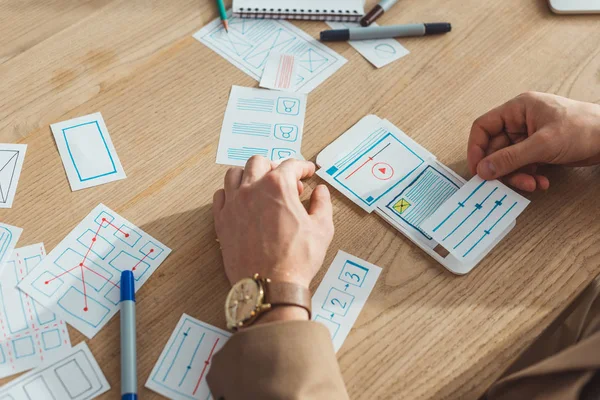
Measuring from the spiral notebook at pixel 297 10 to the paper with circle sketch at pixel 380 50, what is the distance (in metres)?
0.07

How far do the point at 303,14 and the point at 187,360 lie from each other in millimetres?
759

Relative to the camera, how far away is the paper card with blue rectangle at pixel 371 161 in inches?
38.5

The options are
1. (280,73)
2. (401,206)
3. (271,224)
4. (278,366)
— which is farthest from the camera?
(280,73)

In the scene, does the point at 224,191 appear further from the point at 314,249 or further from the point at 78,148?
the point at 78,148

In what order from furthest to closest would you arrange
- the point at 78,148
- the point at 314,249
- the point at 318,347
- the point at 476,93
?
the point at 476,93 → the point at 78,148 → the point at 314,249 → the point at 318,347

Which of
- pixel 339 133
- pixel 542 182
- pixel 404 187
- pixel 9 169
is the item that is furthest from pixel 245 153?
pixel 542 182

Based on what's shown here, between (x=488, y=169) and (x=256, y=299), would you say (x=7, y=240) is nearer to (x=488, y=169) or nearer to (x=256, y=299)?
(x=256, y=299)

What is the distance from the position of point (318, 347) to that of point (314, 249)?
16 cm

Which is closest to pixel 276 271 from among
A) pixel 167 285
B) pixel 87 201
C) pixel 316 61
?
pixel 167 285

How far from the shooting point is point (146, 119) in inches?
40.8

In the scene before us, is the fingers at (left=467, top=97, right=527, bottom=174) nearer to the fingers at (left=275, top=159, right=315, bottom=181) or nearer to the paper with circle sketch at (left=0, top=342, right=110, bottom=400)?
the fingers at (left=275, top=159, right=315, bottom=181)

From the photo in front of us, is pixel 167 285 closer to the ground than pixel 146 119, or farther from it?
closer to the ground

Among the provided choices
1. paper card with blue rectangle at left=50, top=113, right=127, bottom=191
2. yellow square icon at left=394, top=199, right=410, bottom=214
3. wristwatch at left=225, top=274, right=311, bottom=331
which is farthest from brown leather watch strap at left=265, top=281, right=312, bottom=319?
paper card with blue rectangle at left=50, top=113, right=127, bottom=191

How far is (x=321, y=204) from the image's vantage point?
3.03ft
